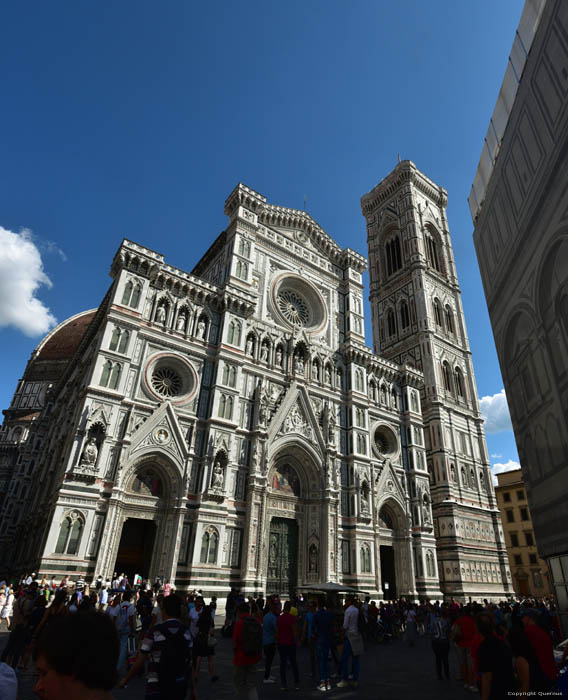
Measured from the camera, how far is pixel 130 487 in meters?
20.7

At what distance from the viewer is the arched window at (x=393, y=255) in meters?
48.2

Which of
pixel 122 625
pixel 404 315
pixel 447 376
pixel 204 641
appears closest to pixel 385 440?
pixel 447 376

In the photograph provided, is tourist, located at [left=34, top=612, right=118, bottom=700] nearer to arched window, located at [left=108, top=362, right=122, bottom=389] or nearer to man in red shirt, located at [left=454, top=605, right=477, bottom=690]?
man in red shirt, located at [left=454, top=605, right=477, bottom=690]

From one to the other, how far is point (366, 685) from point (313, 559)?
1675 cm

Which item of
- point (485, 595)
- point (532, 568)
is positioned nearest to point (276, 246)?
point (485, 595)

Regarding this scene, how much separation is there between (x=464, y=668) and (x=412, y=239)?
43051 mm

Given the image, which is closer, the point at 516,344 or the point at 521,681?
the point at 521,681

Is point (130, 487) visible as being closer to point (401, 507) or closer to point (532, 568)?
point (401, 507)

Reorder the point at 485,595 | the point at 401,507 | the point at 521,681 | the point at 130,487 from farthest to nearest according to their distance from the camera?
the point at 485,595
the point at 401,507
the point at 130,487
the point at 521,681

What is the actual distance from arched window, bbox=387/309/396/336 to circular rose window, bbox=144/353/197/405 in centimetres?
2620

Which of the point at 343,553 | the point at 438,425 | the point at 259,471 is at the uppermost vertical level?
the point at 438,425

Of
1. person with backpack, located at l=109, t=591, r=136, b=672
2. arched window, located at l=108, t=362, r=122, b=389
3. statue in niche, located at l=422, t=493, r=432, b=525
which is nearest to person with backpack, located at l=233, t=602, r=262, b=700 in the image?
person with backpack, located at l=109, t=591, r=136, b=672

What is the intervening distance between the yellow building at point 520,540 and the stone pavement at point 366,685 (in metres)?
41.0

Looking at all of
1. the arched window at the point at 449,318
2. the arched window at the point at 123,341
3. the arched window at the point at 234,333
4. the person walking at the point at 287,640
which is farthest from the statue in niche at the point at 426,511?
the person walking at the point at 287,640
